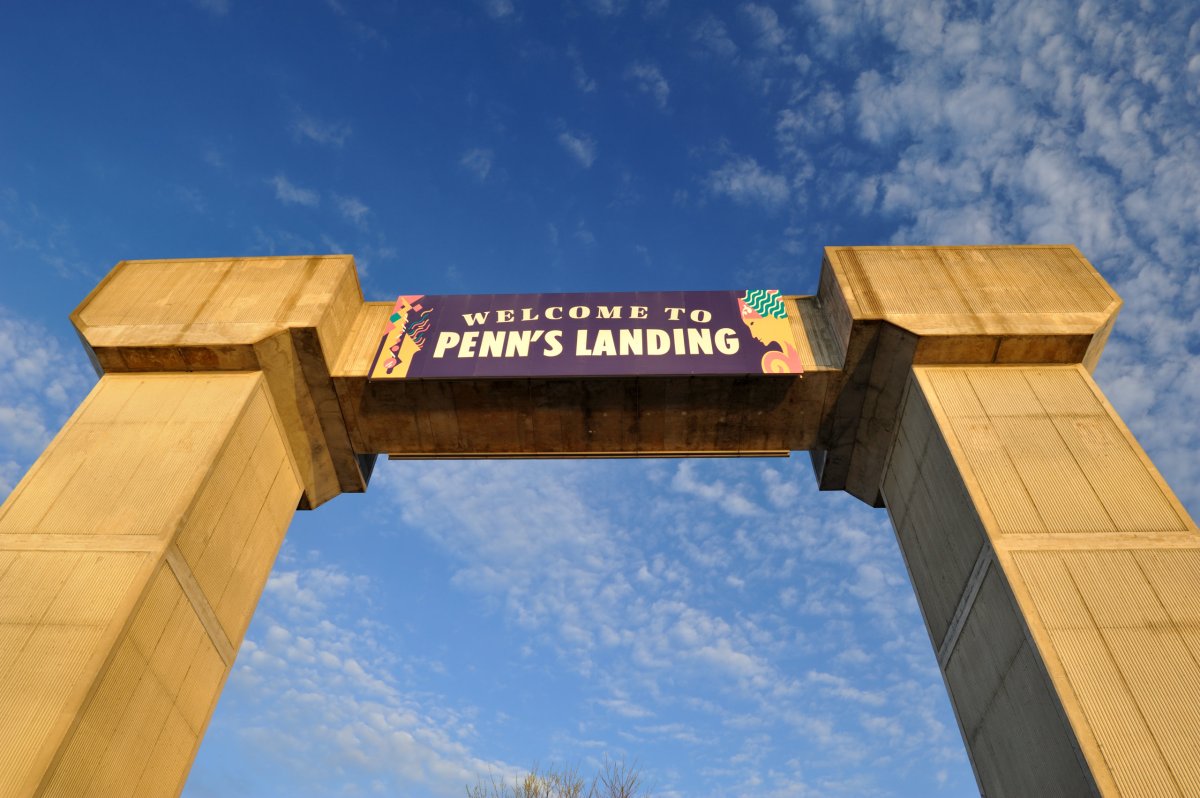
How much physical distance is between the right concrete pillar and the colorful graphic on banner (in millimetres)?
3885

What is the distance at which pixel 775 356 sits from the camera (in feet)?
57.7

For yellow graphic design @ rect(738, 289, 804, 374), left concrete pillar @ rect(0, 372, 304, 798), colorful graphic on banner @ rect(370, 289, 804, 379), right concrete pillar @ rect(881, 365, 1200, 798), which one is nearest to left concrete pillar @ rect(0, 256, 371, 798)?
left concrete pillar @ rect(0, 372, 304, 798)

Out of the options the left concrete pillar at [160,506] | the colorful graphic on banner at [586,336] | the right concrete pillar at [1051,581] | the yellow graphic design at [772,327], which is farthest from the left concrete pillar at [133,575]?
the right concrete pillar at [1051,581]

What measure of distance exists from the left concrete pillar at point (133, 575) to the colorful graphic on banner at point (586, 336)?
3828 mm

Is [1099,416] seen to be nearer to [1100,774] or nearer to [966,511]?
[966,511]

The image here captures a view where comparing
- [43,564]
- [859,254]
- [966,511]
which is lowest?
[43,564]

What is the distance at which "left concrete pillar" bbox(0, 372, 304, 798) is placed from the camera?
431 inches

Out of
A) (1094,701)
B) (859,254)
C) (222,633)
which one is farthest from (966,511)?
(222,633)

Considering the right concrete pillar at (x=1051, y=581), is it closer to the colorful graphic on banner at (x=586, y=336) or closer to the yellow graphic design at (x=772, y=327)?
the yellow graphic design at (x=772, y=327)

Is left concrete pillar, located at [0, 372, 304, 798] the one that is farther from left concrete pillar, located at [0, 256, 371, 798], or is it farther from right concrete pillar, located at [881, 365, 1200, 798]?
right concrete pillar, located at [881, 365, 1200, 798]

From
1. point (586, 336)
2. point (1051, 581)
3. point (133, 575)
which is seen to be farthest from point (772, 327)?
point (133, 575)

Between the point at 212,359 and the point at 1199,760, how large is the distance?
19.1 metres

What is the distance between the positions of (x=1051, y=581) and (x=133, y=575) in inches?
605

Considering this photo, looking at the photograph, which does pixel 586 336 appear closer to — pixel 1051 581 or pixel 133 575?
pixel 133 575
